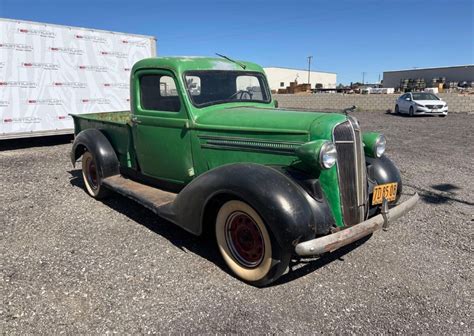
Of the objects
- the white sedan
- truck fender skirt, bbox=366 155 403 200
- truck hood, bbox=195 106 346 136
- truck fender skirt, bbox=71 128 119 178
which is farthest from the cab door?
the white sedan

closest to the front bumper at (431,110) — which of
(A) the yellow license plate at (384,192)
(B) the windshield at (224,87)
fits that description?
(B) the windshield at (224,87)

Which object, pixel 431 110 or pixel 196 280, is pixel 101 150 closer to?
pixel 196 280

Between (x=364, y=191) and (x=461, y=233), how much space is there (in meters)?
1.65

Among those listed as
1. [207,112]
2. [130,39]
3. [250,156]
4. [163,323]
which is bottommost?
[163,323]

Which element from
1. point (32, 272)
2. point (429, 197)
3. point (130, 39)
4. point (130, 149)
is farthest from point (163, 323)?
point (130, 39)

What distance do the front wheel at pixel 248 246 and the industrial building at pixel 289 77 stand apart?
6030 centimetres

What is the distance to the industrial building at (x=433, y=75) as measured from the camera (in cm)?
5403

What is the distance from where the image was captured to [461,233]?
159 inches

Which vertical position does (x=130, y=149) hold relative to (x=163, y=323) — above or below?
above

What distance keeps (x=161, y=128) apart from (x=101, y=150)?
47.1 inches

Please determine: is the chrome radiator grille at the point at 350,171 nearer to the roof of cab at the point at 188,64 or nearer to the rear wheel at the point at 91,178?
the roof of cab at the point at 188,64

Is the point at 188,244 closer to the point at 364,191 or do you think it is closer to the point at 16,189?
the point at 364,191

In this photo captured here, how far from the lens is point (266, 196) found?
276 cm

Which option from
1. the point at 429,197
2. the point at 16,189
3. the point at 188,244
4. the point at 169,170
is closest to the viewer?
the point at 188,244
